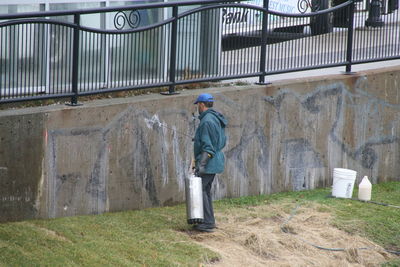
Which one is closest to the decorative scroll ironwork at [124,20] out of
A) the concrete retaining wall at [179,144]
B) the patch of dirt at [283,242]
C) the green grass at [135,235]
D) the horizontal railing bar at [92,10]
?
the horizontal railing bar at [92,10]

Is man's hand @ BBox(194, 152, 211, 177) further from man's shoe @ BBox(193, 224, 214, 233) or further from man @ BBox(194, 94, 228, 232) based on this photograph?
man's shoe @ BBox(193, 224, 214, 233)

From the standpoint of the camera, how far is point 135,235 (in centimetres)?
980

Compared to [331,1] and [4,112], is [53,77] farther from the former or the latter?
[331,1]

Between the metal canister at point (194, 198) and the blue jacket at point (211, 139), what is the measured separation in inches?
7.9

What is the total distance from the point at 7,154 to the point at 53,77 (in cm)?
132

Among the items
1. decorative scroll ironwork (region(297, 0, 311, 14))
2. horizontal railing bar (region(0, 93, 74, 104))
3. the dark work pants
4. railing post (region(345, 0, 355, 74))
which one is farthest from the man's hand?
railing post (region(345, 0, 355, 74))

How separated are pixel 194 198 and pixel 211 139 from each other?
28.3 inches

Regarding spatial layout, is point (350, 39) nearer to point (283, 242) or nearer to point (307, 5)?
point (307, 5)

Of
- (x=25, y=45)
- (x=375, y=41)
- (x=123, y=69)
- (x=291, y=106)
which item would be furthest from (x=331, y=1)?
(x=25, y=45)

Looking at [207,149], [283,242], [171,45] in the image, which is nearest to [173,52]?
[171,45]

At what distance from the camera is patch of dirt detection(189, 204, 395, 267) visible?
9820 millimetres

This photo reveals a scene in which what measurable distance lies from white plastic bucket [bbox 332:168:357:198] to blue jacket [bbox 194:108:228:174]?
2.96 m

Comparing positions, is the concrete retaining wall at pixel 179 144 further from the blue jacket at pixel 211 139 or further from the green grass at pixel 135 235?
the blue jacket at pixel 211 139

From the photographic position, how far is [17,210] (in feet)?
32.1
